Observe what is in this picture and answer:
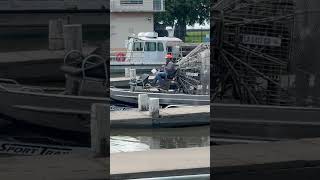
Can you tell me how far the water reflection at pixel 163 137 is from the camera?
1227 centimetres

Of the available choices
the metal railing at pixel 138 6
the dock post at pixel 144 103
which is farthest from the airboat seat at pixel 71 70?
the metal railing at pixel 138 6

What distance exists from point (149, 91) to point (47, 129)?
13.3 meters

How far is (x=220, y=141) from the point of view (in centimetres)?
428

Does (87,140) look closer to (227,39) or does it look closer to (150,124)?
(227,39)

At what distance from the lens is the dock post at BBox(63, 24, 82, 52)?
391 cm

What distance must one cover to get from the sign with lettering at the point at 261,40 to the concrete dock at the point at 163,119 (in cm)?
1009

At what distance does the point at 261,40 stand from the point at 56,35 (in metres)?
1.46

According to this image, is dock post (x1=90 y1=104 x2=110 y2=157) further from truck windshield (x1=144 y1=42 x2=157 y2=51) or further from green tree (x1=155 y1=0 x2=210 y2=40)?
truck windshield (x1=144 y1=42 x2=157 y2=51)

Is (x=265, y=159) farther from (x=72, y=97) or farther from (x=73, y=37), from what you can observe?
(x=73, y=37)

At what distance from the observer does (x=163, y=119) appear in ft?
48.6

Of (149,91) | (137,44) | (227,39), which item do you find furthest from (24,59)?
(137,44)

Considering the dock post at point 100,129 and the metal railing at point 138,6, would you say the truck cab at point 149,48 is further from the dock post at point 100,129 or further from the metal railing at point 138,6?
the dock post at point 100,129

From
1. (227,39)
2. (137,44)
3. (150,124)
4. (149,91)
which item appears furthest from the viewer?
(137,44)

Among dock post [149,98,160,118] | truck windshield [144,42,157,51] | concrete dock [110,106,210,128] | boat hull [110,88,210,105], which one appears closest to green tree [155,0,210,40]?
truck windshield [144,42,157,51]
